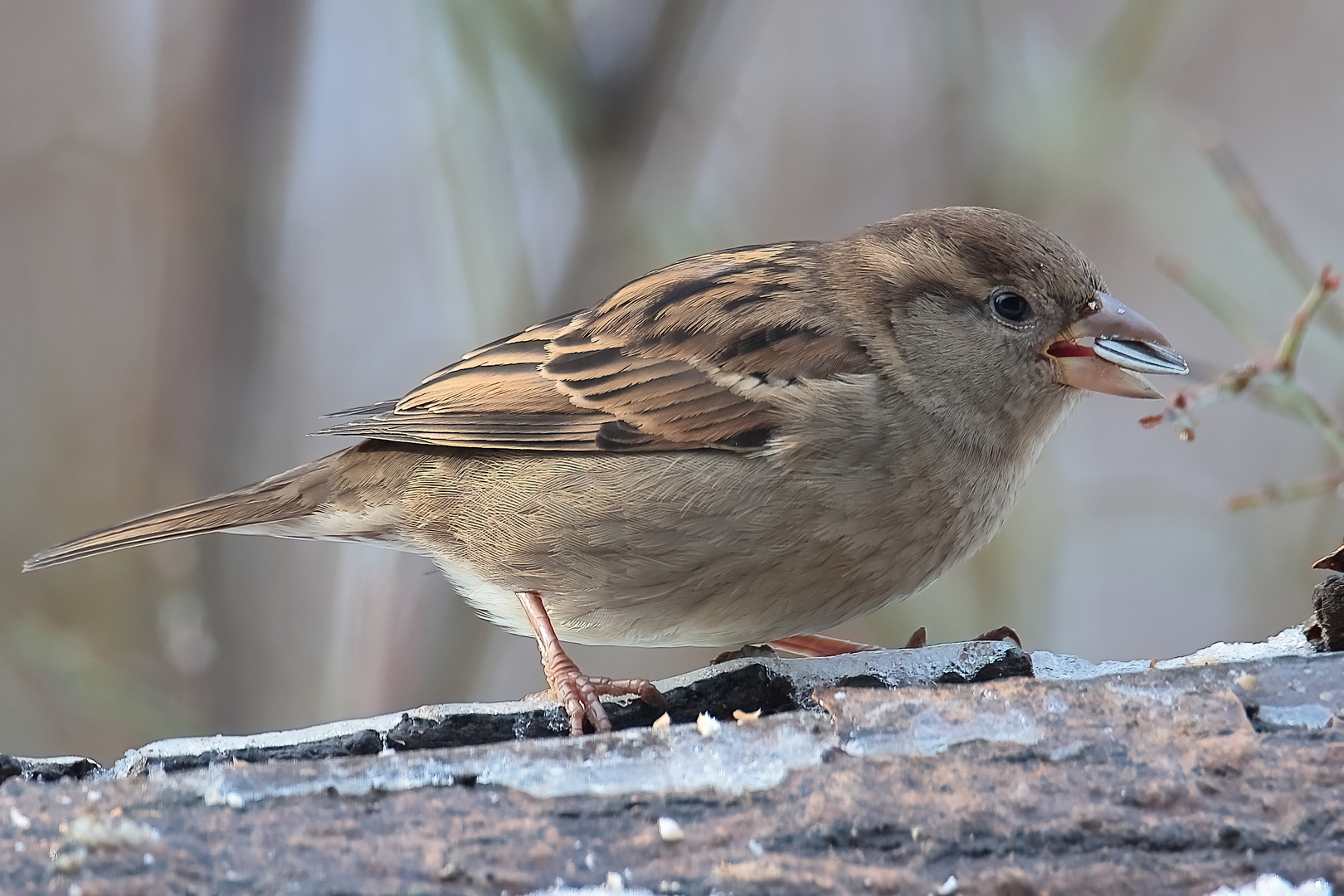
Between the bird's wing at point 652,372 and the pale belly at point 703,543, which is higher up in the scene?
the bird's wing at point 652,372

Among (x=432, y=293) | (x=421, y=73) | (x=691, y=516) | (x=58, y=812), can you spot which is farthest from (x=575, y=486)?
(x=432, y=293)

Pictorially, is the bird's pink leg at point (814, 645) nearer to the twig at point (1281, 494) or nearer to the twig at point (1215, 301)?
the twig at point (1281, 494)

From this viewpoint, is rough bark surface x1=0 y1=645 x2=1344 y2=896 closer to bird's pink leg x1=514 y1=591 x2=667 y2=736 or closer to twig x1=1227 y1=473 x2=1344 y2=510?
bird's pink leg x1=514 y1=591 x2=667 y2=736

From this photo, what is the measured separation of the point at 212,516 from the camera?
2.92 metres

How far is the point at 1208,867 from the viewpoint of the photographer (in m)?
1.39

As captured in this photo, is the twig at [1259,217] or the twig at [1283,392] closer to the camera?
the twig at [1283,392]

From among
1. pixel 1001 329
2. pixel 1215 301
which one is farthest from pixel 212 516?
pixel 1215 301

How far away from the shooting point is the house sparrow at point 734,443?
247cm

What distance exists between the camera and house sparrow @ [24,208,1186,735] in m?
2.47

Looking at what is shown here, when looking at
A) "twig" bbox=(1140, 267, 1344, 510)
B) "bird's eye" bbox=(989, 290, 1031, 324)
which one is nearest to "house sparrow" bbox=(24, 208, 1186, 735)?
"bird's eye" bbox=(989, 290, 1031, 324)

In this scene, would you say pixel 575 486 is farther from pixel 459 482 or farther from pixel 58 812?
pixel 58 812

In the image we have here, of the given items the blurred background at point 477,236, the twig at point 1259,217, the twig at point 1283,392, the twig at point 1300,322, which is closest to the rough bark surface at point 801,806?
the twig at point 1283,392

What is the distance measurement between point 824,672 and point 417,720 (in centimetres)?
66

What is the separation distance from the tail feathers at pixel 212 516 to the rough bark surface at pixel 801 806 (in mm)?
1293
